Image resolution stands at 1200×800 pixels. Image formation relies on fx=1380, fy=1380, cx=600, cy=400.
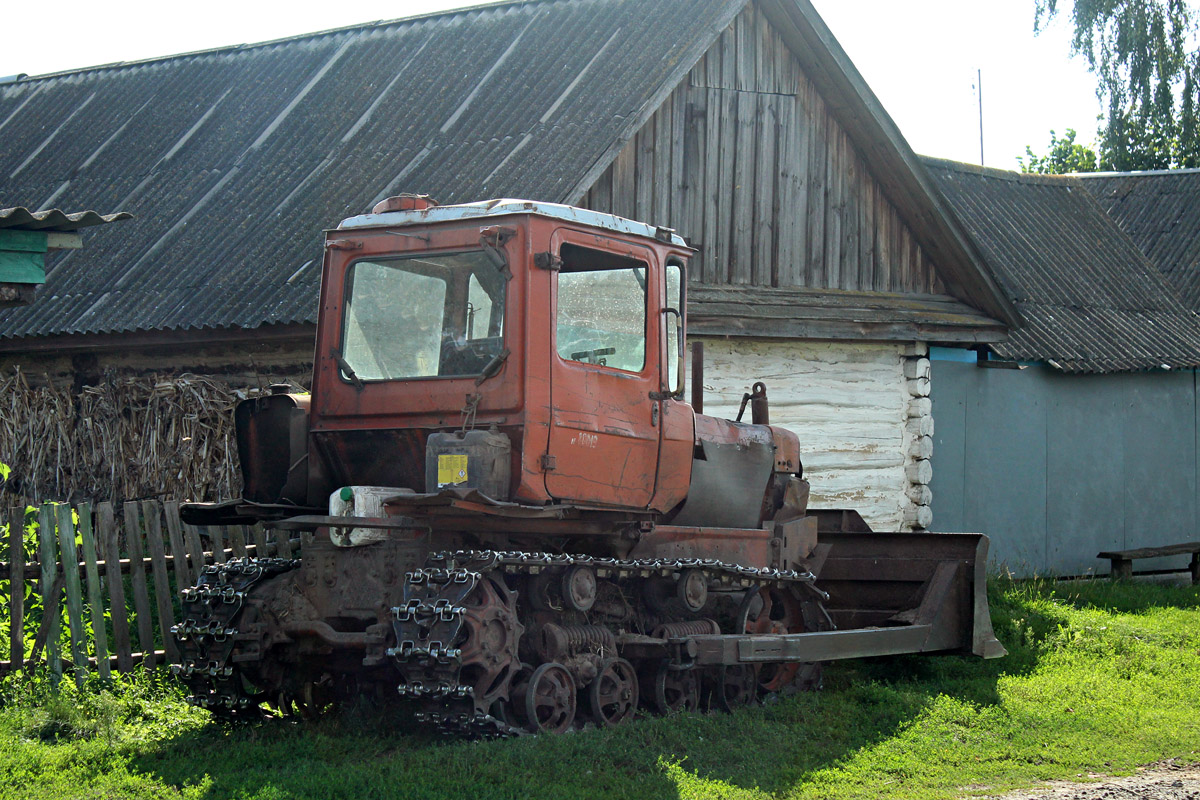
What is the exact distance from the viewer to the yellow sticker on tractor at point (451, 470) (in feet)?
21.6

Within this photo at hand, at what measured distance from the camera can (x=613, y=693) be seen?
7.21m

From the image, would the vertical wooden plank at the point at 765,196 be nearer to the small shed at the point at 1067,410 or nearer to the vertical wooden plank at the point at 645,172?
the vertical wooden plank at the point at 645,172

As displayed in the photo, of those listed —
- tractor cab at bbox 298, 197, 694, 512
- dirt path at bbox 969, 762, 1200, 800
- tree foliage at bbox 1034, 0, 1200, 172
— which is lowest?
dirt path at bbox 969, 762, 1200, 800

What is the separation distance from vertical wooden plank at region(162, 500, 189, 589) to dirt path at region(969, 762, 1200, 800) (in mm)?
5136

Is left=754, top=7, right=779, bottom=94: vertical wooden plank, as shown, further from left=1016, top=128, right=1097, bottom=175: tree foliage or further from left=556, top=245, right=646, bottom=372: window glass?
left=1016, top=128, right=1097, bottom=175: tree foliage

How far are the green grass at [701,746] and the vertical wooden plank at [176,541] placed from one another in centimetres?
86

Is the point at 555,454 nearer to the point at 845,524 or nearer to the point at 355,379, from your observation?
the point at 355,379

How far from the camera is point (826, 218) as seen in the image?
14.2 m

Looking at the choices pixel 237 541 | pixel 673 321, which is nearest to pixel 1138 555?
pixel 673 321

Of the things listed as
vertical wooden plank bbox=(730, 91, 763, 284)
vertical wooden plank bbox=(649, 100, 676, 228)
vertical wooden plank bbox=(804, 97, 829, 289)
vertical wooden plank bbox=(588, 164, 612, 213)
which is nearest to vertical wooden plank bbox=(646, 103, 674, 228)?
vertical wooden plank bbox=(649, 100, 676, 228)

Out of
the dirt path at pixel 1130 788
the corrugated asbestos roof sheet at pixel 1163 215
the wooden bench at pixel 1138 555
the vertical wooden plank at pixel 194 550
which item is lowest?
the dirt path at pixel 1130 788

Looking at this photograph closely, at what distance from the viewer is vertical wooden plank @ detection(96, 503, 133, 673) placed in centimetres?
830

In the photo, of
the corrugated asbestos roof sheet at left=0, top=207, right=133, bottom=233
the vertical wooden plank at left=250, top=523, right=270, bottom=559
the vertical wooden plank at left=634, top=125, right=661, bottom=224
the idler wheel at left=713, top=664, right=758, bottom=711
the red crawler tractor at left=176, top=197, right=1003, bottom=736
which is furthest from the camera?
the vertical wooden plank at left=634, top=125, right=661, bottom=224

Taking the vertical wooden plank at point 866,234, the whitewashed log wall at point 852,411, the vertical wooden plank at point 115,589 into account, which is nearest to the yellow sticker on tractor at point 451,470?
the vertical wooden plank at point 115,589
